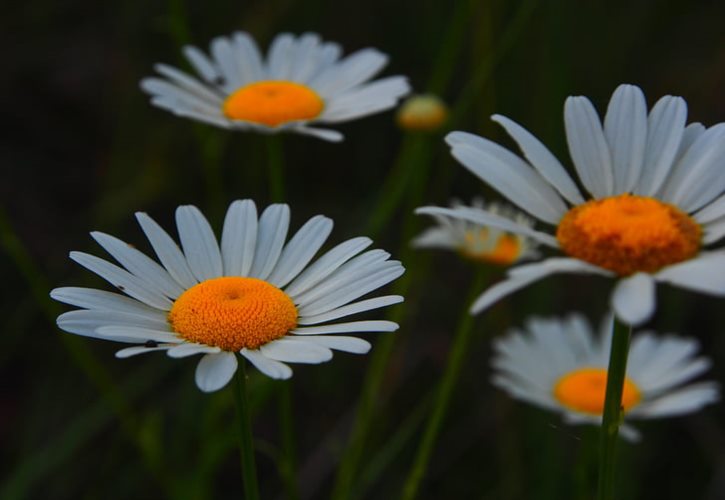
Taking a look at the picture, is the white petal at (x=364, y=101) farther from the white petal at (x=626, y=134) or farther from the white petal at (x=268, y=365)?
the white petal at (x=268, y=365)

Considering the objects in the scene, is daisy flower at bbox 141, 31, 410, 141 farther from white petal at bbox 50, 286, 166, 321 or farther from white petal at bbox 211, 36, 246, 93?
white petal at bbox 50, 286, 166, 321

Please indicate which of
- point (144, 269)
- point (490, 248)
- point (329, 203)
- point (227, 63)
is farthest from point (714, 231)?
point (329, 203)

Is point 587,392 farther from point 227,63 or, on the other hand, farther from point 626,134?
point 227,63

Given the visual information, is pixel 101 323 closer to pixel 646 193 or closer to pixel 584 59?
pixel 646 193

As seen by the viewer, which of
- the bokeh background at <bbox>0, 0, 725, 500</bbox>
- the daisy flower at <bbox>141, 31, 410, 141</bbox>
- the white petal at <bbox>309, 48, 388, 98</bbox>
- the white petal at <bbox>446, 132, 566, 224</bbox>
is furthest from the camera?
the bokeh background at <bbox>0, 0, 725, 500</bbox>

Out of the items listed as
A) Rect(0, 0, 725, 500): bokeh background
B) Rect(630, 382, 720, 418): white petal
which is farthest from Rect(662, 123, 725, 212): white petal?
Rect(0, 0, 725, 500): bokeh background

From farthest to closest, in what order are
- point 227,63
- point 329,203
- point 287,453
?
point 329,203 < point 227,63 < point 287,453
